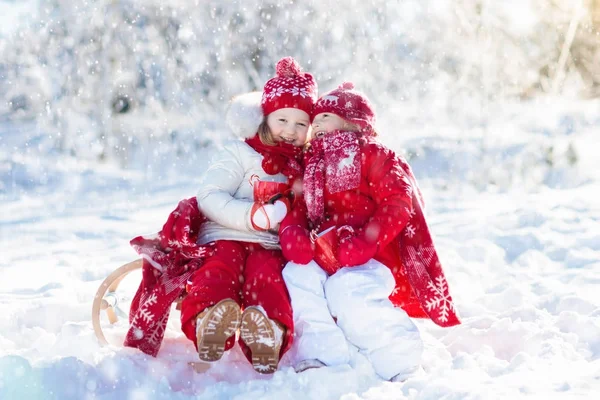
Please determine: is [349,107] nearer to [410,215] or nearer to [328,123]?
[328,123]

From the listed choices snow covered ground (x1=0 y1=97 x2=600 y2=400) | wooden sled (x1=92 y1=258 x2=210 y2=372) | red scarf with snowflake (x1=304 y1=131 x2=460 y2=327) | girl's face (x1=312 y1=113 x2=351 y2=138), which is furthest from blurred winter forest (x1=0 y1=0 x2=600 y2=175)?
red scarf with snowflake (x1=304 y1=131 x2=460 y2=327)

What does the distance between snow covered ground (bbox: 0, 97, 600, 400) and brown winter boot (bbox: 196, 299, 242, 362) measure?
14cm

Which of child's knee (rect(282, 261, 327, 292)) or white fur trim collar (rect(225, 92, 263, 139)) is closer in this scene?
child's knee (rect(282, 261, 327, 292))

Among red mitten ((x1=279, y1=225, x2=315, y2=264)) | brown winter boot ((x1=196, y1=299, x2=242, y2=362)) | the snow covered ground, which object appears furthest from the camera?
red mitten ((x1=279, y1=225, x2=315, y2=264))

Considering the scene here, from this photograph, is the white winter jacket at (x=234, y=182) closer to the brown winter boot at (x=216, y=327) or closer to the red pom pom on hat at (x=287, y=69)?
the red pom pom on hat at (x=287, y=69)

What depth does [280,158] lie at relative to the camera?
3051 millimetres

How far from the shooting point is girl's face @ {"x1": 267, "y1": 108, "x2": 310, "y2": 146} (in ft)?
9.98

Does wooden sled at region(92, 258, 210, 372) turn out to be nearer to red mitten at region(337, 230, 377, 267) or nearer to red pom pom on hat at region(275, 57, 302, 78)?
red mitten at region(337, 230, 377, 267)

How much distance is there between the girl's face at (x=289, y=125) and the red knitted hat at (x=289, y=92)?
0.08 feet

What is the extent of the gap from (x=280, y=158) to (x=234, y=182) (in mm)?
244

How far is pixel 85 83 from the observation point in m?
11.4

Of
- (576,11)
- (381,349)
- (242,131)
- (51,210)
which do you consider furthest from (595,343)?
(576,11)

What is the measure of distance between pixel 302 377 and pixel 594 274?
8.87ft

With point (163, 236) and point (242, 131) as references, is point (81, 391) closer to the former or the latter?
point (163, 236)
